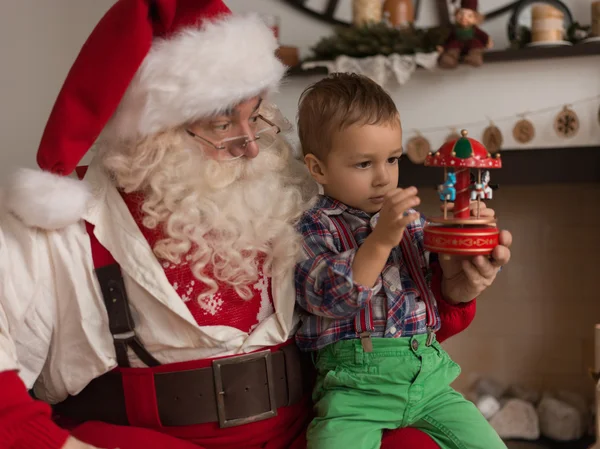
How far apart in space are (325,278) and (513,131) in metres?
1.23

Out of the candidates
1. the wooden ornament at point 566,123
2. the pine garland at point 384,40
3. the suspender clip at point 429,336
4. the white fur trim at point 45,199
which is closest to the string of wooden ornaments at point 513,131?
the wooden ornament at point 566,123

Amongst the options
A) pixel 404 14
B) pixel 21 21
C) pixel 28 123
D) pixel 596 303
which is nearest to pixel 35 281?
pixel 28 123

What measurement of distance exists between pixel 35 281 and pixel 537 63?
1.63m

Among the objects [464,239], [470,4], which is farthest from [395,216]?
[470,4]

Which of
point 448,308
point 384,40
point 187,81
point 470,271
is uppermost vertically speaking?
point 384,40

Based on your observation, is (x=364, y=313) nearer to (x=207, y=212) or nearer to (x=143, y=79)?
(x=207, y=212)

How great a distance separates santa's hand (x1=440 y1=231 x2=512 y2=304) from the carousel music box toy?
3 cm

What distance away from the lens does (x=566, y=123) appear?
201 cm

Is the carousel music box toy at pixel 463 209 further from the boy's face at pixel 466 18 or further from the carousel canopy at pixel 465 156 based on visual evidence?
the boy's face at pixel 466 18

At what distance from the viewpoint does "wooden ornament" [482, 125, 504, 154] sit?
6.71 ft

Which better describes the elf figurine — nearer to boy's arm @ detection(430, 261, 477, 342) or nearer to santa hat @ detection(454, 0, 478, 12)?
santa hat @ detection(454, 0, 478, 12)

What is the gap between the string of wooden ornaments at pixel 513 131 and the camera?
200 centimetres

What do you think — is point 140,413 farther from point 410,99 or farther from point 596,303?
point 596,303

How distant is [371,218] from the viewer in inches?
45.8
